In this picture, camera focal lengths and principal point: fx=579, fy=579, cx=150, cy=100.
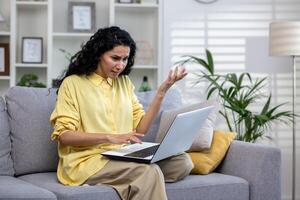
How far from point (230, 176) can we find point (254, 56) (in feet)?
6.04

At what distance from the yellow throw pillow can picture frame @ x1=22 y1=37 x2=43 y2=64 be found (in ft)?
5.68

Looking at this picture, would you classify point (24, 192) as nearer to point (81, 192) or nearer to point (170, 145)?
point (81, 192)

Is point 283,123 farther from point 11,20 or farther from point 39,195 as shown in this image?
point 39,195

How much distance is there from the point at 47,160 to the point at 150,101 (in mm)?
692

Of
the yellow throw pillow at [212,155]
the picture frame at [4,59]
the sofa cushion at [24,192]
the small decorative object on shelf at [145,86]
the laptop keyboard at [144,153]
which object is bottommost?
the sofa cushion at [24,192]

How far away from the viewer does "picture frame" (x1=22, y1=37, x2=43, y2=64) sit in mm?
4266

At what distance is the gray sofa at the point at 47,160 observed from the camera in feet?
9.12

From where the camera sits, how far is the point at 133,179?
246cm

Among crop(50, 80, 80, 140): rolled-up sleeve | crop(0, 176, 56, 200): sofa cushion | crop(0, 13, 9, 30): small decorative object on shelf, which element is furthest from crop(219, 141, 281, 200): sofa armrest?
crop(0, 13, 9, 30): small decorative object on shelf

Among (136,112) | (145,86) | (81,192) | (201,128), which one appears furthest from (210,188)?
(145,86)

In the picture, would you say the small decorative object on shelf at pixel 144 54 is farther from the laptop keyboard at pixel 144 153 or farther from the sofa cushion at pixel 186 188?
the laptop keyboard at pixel 144 153

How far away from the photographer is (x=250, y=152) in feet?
9.64

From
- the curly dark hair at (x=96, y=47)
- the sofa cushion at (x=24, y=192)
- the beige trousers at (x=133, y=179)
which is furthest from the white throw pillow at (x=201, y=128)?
the sofa cushion at (x=24, y=192)

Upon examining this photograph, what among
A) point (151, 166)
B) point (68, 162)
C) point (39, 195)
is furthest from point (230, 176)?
point (39, 195)
